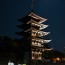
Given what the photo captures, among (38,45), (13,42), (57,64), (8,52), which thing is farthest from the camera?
(38,45)

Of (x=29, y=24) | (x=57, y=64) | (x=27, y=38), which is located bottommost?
(x=57, y=64)

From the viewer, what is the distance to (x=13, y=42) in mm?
61375

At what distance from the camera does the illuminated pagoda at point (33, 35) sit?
62.7 metres

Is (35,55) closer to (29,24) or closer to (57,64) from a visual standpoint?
(29,24)

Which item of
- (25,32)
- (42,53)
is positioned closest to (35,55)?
(42,53)

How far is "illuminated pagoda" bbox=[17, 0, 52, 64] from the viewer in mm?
62688

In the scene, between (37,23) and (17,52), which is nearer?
(17,52)

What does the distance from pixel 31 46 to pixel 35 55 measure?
3.65 meters

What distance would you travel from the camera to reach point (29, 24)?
65000 millimetres

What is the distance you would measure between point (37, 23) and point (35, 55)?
986cm

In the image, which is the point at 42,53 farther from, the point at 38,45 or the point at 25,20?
the point at 25,20

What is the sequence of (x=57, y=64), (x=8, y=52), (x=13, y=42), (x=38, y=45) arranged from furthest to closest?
(x=38, y=45) → (x=13, y=42) → (x=8, y=52) → (x=57, y=64)

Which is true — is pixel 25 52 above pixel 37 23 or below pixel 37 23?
below

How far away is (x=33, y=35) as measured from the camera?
64500mm
